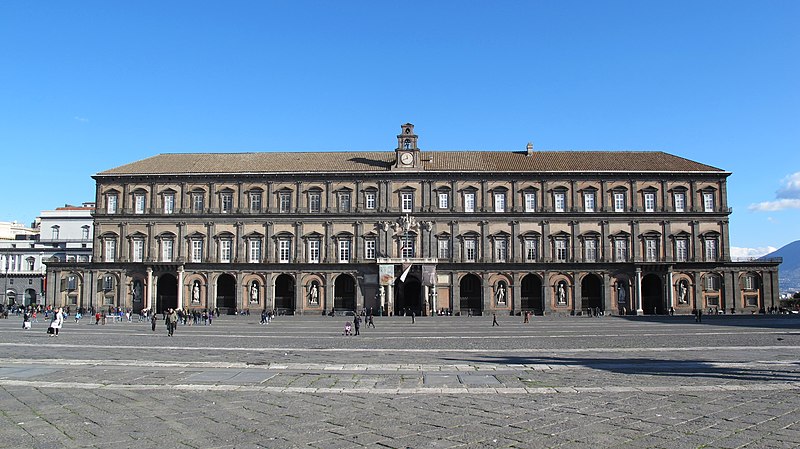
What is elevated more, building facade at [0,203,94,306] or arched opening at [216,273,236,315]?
building facade at [0,203,94,306]

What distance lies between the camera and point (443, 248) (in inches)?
2375

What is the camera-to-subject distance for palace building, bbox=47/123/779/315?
59625mm

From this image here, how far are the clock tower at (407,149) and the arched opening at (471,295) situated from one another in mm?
11587

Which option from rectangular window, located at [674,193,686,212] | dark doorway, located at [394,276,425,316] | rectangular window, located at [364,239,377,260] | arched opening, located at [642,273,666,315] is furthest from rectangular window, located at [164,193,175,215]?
rectangular window, located at [674,193,686,212]

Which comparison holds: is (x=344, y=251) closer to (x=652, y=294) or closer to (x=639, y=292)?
(x=639, y=292)

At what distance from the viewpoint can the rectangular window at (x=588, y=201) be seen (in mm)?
60438

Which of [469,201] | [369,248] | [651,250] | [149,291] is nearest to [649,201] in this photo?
[651,250]

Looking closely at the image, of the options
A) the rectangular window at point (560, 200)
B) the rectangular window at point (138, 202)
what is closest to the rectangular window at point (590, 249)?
the rectangular window at point (560, 200)

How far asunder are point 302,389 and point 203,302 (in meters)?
49.0

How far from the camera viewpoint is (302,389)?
14.2 metres

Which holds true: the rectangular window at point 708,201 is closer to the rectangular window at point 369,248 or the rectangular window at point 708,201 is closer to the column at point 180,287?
the rectangular window at point 369,248

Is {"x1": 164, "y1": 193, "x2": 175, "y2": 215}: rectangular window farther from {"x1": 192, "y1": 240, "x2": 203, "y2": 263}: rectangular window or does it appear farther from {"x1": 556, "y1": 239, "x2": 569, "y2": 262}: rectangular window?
{"x1": 556, "y1": 239, "x2": 569, "y2": 262}: rectangular window

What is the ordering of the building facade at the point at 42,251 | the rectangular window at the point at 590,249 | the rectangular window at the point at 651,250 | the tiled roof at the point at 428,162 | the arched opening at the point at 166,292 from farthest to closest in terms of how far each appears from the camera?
the building facade at the point at 42,251 → the arched opening at the point at 166,292 → the tiled roof at the point at 428,162 → the rectangular window at the point at 590,249 → the rectangular window at the point at 651,250

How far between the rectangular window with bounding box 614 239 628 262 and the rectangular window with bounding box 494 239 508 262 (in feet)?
32.3
